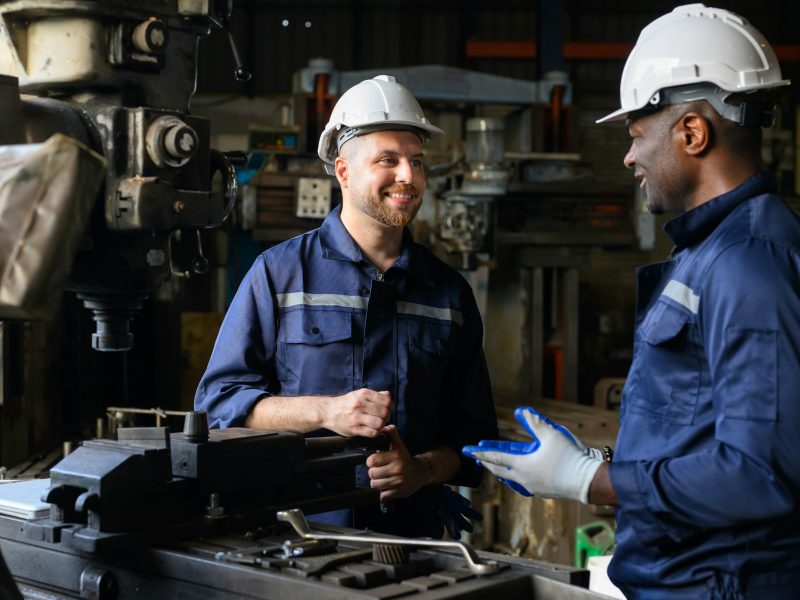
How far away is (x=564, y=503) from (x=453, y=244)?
1.35m

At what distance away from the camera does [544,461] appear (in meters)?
1.40

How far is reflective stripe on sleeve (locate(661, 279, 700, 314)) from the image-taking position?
1.34 metres

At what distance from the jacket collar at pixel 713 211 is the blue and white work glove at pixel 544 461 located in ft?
1.04

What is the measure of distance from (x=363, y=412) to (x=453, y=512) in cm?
40

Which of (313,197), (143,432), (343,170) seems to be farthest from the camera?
(313,197)

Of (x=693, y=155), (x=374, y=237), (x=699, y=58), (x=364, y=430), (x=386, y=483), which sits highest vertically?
(x=699, y=58)

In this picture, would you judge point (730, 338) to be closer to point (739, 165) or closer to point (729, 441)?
point (729, 441)

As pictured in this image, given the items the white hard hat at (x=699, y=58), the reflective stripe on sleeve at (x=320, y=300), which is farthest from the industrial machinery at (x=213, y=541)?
the white hard hat at (x=699, y=58)

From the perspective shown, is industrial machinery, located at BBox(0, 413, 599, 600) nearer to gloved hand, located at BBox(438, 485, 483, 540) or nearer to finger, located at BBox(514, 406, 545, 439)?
finger, located at BBox(514, 406, 545, 439)

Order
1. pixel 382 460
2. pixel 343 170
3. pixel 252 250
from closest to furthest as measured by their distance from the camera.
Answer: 1. pixel 382 460
2. pixel 343 170
3. pixel 252 250

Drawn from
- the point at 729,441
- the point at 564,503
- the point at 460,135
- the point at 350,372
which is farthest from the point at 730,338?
the point at 460,135

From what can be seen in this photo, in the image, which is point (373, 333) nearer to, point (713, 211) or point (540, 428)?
point (540, 428)

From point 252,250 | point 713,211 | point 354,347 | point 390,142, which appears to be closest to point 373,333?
point 354,347

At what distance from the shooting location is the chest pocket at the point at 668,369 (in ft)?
4.38
